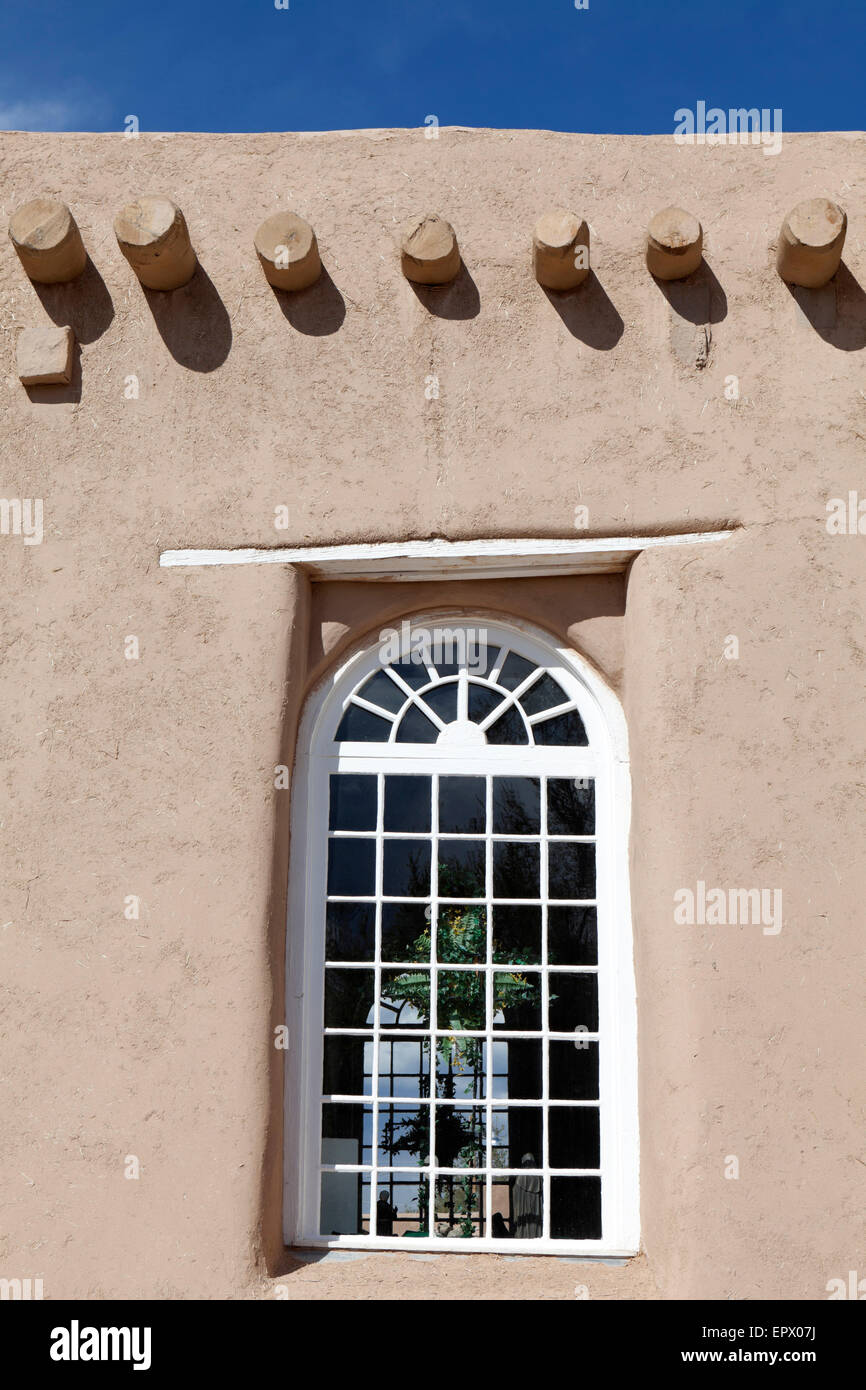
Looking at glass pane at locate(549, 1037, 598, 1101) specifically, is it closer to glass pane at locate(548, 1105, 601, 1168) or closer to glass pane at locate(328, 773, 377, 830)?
glass pane at locate(548, 1105, 601, 1168)

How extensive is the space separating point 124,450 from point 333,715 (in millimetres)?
1317

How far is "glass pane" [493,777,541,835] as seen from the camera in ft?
16.3

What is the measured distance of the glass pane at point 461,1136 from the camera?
4.71 m

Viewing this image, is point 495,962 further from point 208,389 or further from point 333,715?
point 208,389

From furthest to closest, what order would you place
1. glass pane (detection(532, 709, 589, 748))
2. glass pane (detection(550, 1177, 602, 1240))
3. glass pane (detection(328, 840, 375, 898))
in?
1. glass pane (detection(532, 709, 589, 748))
2. glass pane (detection(328, 840, 375, 898))
3. glass pane (detection(550, 1177, 602, 1240))

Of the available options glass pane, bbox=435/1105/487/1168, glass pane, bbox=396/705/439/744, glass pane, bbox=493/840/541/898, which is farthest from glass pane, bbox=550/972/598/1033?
A: glass pane, bbox=396/705/439/744

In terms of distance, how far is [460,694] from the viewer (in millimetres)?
5074

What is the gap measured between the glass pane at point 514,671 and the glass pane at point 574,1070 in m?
1.37

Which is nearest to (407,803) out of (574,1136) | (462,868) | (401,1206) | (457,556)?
(462,868)

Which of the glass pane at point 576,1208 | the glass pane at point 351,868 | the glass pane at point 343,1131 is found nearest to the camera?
the glass pane at point 576,1208

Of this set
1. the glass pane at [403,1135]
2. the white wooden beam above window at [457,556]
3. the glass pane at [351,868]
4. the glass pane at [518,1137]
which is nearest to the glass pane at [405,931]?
the glass pane at [351,868]

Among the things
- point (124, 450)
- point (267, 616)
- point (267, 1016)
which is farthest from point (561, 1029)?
point (124, 450)

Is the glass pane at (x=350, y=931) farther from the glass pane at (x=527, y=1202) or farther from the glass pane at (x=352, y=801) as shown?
the glass pane at (x=527, y=1202)

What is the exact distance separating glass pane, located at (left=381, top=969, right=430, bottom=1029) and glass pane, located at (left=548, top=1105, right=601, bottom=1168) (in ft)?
1.97
